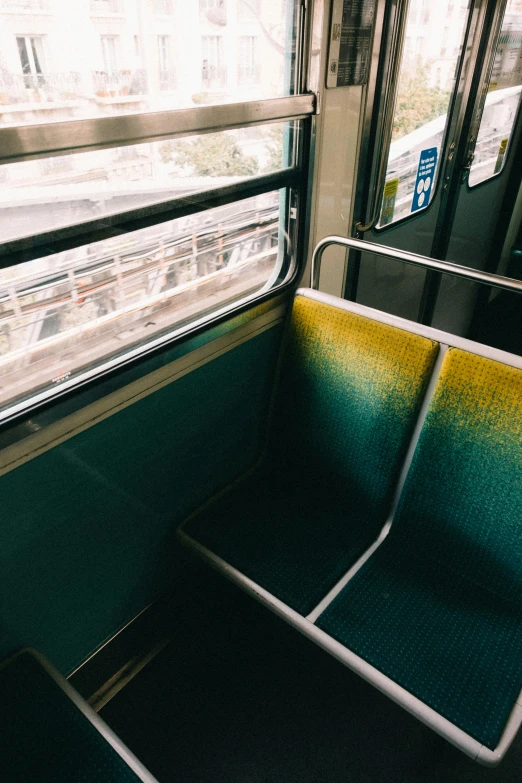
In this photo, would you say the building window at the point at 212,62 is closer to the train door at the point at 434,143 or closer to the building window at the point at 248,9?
the building window at the point at 248,9

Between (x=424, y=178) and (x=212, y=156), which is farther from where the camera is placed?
(x=424, y=178)

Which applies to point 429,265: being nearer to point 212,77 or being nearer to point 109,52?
point 212,77

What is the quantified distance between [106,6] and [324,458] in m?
1.61

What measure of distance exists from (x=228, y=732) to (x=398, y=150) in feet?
9.02

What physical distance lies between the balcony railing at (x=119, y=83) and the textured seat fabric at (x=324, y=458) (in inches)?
37.3

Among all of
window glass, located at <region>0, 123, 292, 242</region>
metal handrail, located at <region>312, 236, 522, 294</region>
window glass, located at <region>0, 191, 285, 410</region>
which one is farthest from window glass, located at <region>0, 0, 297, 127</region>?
metal handrail, located at <region>312, 236, 522, 294</region>

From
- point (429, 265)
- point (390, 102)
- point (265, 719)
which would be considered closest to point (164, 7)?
point (429, 265)

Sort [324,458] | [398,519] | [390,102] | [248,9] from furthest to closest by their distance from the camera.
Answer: [390,102] < [324,458] < [398,519] < [248,9]

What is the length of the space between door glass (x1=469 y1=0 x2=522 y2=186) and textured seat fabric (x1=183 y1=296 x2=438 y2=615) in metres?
2.44

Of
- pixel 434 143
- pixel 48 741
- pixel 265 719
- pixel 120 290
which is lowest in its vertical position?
pixel 265 719

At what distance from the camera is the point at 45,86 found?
1.22 meters

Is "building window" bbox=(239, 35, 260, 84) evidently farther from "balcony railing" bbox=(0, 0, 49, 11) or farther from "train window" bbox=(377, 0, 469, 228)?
"train window" bbox=(377, 0, 469, 228)

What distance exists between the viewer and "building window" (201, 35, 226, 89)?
1.57 metres

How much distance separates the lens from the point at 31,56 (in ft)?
3.90
